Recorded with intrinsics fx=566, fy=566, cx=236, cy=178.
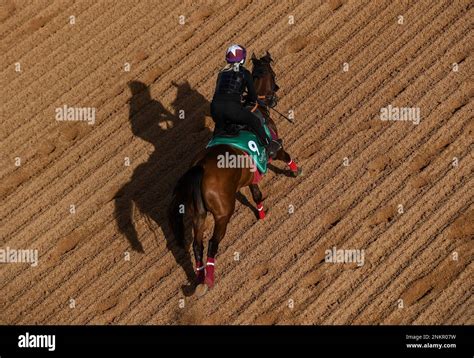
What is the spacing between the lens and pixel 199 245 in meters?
8.80

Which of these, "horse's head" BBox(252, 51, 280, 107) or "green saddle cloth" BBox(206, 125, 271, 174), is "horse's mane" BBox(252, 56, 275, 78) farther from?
"green saddle cloth" BBox(206, 125, 271, 174)

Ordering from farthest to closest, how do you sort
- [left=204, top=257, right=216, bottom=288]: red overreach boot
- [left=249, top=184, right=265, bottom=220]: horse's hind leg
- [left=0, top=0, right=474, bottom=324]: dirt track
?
[left=249, top=184, right=265, bottom=220]: horse's hind leg < [left=0, top=0, right=474, bottom=324]: dirt track < [left=204, top=257, right=216, bottom=288]: red overreach boot

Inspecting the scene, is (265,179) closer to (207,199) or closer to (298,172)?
(298,172)

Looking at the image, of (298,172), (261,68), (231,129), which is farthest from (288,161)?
(261,68)

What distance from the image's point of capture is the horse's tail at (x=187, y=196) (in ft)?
27.4

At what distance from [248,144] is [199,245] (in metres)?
1.77

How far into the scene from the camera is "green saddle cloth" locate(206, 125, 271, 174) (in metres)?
8.91

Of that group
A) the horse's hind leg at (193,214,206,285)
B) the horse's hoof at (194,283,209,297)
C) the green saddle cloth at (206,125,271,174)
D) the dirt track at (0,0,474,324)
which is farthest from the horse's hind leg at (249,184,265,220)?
the horse's hoof at (194,283,209,297)

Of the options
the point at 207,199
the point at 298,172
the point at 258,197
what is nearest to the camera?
the point at 207,199

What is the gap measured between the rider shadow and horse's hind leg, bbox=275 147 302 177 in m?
1.80

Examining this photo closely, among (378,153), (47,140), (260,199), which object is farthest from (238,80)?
(47,140)

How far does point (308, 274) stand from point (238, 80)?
330cm

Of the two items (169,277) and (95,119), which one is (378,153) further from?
(95,119)

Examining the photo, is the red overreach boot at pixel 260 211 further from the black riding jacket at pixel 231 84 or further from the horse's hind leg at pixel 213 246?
the black riding jacket at pixel 231 84
